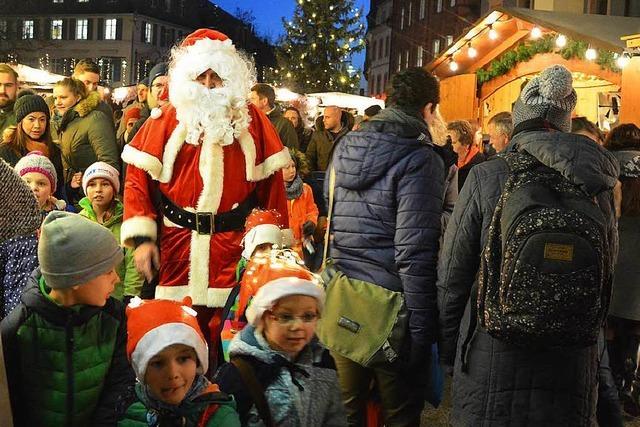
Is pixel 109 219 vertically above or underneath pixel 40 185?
underneath

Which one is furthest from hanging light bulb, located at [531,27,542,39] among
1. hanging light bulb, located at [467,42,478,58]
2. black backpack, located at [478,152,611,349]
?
black backpack, located at [478,152,611,349]

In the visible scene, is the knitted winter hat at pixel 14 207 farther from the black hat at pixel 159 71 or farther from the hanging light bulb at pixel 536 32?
the hanging light bulb at pixel 536 32

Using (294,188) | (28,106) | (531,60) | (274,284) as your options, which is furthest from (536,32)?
(274,284)

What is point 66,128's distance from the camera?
810 cm

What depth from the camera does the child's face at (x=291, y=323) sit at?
3.53 meters

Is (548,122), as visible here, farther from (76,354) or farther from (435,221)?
(76,354)

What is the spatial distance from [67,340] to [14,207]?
54cm

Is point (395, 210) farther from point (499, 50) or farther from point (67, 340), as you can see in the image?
point (499, 50)

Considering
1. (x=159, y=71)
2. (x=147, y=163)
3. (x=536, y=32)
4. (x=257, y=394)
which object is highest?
(x=536, y=32)

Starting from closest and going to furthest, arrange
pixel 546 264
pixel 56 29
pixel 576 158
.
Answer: pixel 546 264
pixel 576 158
pixel 56 29

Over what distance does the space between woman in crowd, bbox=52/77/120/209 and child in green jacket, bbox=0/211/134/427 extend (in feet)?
15.1

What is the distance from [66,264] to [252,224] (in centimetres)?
193

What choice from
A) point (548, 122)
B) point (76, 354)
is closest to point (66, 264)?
point (76, 354)

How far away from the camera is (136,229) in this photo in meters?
5.02
